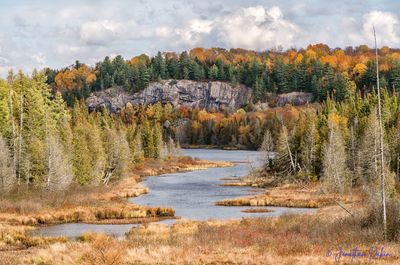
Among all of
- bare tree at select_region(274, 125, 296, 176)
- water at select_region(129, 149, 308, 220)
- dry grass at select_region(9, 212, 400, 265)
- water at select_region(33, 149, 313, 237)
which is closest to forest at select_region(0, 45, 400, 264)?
dry grass at select_region(9, 212, 400, 265)

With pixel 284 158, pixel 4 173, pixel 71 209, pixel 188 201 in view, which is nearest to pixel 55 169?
pixel 4 173

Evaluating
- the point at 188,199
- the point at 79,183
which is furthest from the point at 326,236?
the point at 79,183

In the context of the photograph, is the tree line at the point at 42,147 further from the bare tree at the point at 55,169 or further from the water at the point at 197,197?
the water at the point at 197,197

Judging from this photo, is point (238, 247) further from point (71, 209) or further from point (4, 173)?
point (4, 173)

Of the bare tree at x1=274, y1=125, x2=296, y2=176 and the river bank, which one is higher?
the bare tree at x1=274, y1=125, x2=296, y2=176

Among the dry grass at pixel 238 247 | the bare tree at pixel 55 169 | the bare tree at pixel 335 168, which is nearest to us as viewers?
the dry grass at pixel 238 247

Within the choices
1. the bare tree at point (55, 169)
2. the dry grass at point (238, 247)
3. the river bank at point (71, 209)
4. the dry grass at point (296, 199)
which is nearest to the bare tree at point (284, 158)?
the dry grass at point (296, 199)

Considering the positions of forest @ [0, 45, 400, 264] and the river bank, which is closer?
forest @ [0, 45, 400, 264]

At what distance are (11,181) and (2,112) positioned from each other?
41.4 feet

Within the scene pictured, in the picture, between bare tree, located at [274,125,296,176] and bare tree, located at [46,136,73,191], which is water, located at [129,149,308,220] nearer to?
bare tree, located at [274,125,296,176]

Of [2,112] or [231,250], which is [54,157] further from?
[231,250]

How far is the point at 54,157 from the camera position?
5800 cm

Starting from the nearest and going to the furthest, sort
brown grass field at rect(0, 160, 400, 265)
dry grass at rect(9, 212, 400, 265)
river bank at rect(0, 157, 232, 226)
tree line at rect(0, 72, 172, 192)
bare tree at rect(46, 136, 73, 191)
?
1. dry grass at rect(9, 212, 400, 265)
2. brown grass field at rect(0, 160, 400, 265)
3. river bank at rect(0, 157, 232, 226)
4. bare tree at rect(46, 136, 73, 191)
5. tree line at rect(0, 72, 172, 192)

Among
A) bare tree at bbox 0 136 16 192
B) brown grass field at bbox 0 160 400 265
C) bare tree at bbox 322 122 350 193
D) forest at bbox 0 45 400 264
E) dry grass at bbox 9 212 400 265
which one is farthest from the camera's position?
bare tree at bbox 322 122 350 193
